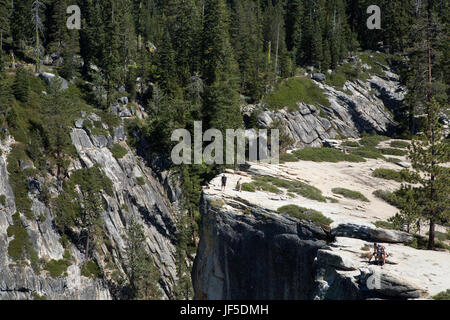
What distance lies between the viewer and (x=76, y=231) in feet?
147

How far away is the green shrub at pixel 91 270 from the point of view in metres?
42.8

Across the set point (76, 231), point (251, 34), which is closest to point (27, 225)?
point (76, 231)

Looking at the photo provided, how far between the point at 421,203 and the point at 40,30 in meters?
59.6

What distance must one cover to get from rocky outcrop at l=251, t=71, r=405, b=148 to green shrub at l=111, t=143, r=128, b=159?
20.8 m

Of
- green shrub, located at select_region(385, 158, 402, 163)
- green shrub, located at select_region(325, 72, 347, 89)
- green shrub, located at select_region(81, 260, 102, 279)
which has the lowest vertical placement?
green shrub, located at select_region(81, 260, 102, 279)

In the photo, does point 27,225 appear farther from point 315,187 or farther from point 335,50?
point 335,50

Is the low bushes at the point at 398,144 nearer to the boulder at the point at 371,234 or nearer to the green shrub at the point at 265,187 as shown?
the green shrub at the point at 265,187

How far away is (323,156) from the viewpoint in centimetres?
4359

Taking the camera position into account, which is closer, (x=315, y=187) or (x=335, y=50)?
(x=315, y=187)

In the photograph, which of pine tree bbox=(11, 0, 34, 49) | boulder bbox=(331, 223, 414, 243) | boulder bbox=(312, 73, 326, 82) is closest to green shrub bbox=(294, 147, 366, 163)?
boulder bbox=(331, 223, 414, 243)

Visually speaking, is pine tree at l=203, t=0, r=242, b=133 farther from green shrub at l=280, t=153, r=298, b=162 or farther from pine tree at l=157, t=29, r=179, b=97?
green shrub at l=280, t=153, r=298, b=162

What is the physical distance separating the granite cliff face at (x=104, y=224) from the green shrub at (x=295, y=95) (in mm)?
Result: 24154

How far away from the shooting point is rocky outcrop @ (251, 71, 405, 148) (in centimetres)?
6194

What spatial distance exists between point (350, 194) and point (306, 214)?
8955 mm
